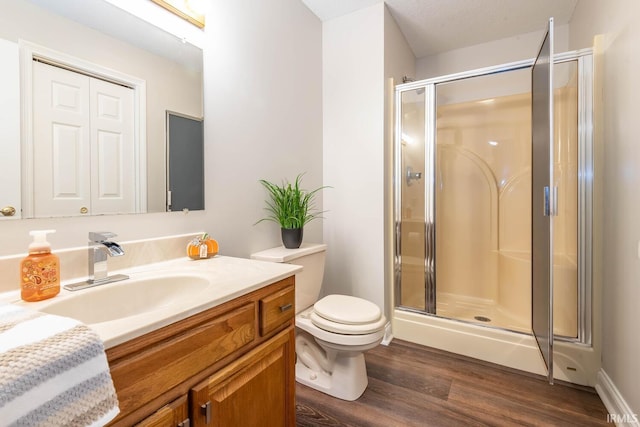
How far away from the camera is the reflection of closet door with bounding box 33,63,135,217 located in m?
0.93

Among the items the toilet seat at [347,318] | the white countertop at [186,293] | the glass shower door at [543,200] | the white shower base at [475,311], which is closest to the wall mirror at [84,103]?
the white countertop at [186,293]

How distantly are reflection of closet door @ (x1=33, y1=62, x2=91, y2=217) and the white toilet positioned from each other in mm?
872

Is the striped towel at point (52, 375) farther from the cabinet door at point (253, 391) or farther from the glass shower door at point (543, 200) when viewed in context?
the glass shower door at point (543, 200)

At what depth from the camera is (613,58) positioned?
152cm

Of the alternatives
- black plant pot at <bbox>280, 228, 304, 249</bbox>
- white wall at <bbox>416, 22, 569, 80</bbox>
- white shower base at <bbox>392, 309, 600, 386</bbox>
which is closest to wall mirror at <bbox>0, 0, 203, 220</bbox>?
black plant pot at <bbox>280, 228, 304, 249</bbox>

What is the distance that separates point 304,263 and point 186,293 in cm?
79

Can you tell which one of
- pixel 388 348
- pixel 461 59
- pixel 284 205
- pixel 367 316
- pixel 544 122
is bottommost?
pixel 388 348

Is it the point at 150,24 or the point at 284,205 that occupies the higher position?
the point at 150,24

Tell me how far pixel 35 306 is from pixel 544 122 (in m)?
2.12

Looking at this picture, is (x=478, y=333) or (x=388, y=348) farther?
(x=388, y=348)

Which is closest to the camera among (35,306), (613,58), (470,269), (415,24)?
(35,306)

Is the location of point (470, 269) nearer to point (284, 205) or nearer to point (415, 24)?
point (284, 205)

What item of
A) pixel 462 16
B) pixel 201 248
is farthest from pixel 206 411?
pixel 462 16

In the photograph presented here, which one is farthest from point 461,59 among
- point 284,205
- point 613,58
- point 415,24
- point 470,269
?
point 284,205
